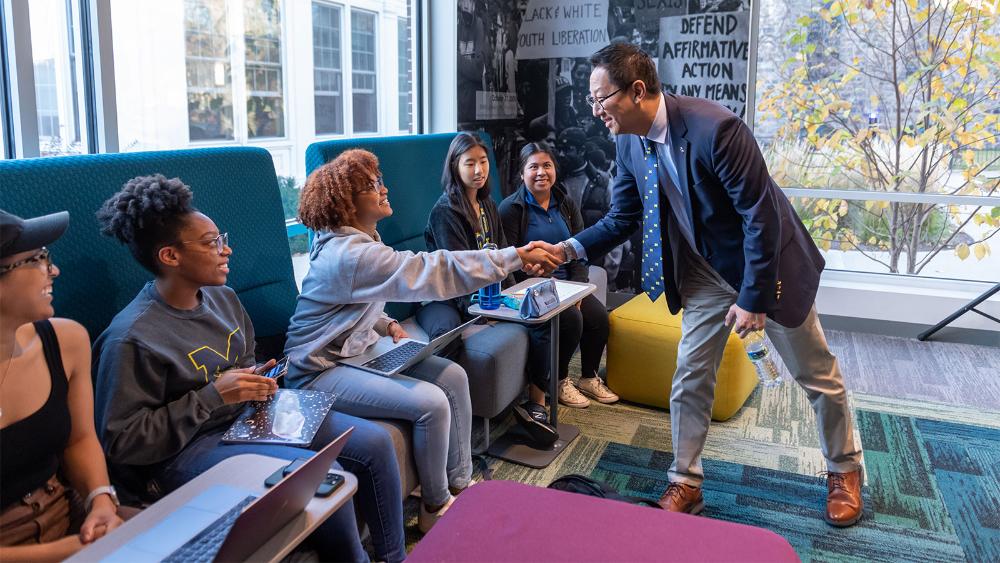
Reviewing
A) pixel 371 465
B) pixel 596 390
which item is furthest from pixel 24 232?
pixel 596 390

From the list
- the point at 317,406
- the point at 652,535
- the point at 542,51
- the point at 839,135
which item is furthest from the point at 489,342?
the point at 839,135

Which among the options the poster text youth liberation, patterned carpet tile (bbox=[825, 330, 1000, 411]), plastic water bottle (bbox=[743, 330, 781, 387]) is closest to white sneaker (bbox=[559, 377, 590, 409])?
plastic water bottle (bbox=[743, 330, 781, 387])

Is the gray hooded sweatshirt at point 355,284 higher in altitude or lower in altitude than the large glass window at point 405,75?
lower

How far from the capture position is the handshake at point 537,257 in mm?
2803

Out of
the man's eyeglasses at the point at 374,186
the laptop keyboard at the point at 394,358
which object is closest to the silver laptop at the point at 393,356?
the laptop keyboard at the point at 394,358

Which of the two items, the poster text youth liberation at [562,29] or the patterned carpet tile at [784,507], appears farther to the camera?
the poster text youth liberation at [562,29]

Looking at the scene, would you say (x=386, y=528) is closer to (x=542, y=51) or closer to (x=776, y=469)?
(x=776, y=469)

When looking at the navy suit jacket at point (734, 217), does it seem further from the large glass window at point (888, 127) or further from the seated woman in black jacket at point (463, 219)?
the large glass window at point (888, 127)

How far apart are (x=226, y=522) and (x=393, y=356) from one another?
1337 millimetres

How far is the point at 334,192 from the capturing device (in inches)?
103

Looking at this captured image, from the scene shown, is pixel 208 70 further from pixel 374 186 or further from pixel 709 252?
pixel 709 252

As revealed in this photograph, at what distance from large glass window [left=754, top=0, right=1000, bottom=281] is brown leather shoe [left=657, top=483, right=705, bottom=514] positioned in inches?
125

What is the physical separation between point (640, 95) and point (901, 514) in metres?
1.73

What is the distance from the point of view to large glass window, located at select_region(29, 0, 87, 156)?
2.50 metres
